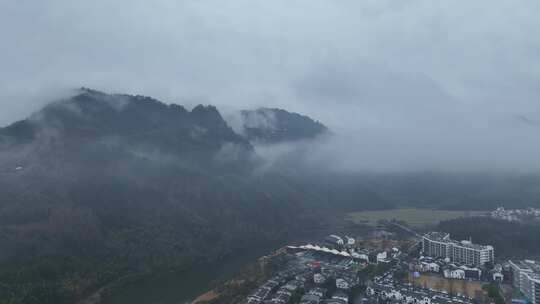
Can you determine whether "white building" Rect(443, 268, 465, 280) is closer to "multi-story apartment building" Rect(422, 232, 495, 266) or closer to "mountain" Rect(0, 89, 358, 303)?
"multi-story apartment building" Rect(422, 232, 495, 266)

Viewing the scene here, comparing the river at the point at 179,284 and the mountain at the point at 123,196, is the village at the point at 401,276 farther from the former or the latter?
the mountain at the point at 123,196

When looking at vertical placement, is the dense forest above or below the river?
above

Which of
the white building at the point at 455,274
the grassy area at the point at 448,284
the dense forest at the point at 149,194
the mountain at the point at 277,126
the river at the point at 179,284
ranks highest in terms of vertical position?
the mountain at the point at 277,126

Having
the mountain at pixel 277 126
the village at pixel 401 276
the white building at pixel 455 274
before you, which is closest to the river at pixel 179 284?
the village at pixel 401 276

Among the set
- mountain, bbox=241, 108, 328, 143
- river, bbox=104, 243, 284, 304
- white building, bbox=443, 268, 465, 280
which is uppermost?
mountain, bbox=241, 108, 328, 143

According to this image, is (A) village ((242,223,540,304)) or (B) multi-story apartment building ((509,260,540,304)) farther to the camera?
(A) village ((242,223,540,304))

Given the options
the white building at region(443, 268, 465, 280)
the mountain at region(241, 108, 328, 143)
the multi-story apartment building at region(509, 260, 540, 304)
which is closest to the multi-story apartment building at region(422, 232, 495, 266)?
the multi-story apartment building at region(509, 260, 540, 304)
